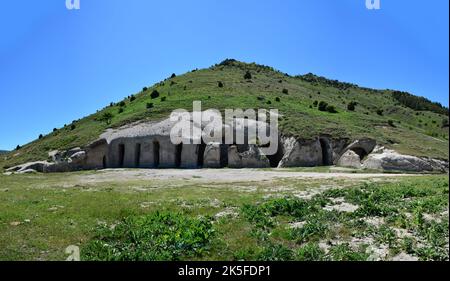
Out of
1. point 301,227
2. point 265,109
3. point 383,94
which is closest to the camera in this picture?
point 301,227

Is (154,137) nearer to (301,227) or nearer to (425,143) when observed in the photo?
(425,143)

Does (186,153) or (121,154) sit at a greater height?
(186,153)

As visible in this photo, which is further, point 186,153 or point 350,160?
point 186,153

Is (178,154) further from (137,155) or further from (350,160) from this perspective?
(350,160)

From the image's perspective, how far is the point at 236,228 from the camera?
16125mm

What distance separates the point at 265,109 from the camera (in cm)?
7100

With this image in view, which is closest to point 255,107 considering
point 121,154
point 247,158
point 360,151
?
point 247,158

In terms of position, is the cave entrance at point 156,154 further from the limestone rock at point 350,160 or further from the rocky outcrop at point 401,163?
the rocky outcrop at point 401,163

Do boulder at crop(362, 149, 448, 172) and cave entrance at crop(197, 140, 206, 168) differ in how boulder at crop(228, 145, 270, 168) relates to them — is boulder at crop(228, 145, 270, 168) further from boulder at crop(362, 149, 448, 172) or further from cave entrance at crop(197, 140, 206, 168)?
boulder at crop(362, 149, 448, 172)

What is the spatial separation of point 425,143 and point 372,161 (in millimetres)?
17620

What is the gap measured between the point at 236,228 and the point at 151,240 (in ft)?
11.7

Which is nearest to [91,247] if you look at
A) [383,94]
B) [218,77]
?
[218,77]

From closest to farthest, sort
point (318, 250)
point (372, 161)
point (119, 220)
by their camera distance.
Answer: point (318, 250) → point (119, 220) → point (372, 161)

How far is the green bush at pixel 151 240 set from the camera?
12.8 metres
